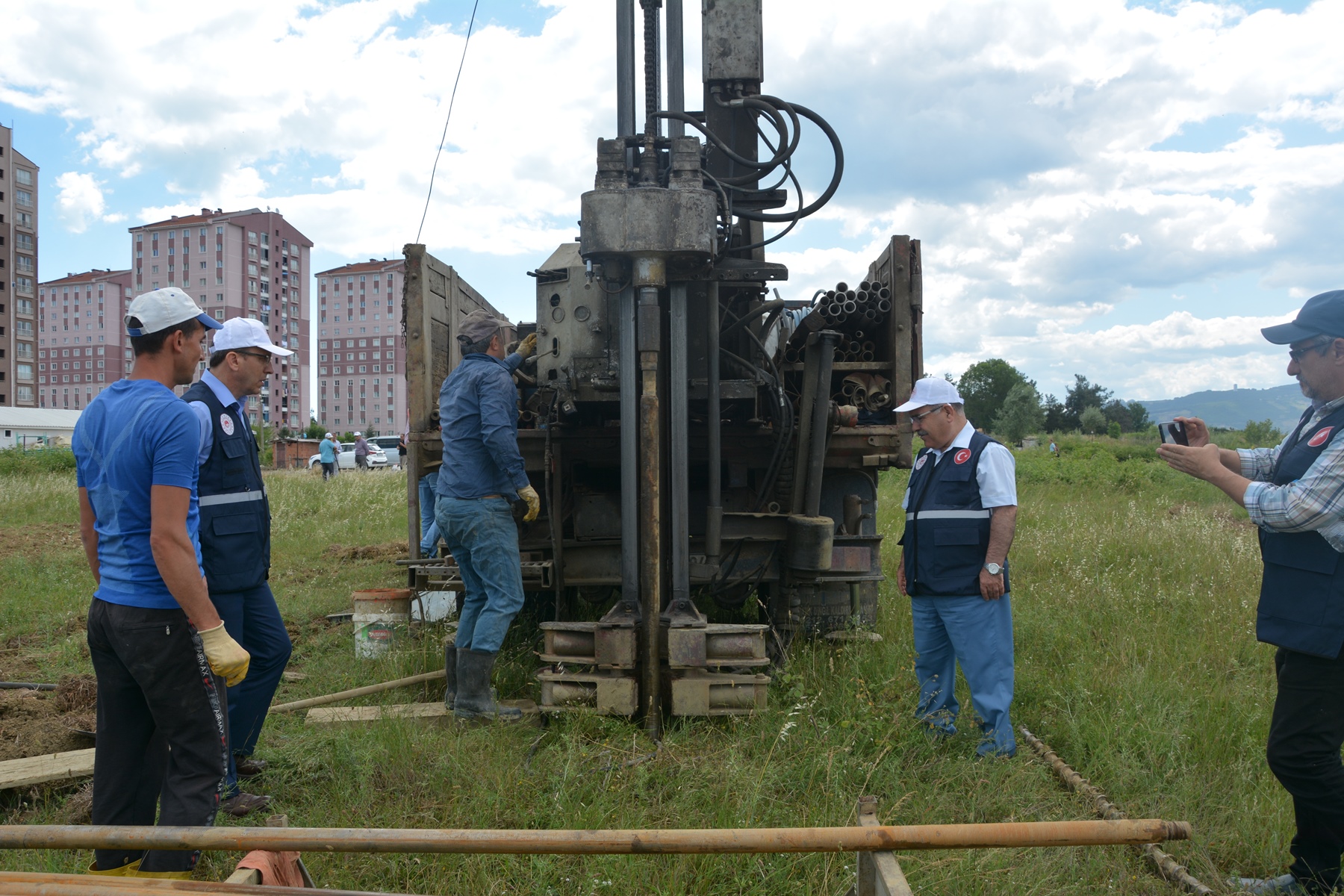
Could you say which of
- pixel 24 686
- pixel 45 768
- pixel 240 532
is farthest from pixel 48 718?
pixel 240 532

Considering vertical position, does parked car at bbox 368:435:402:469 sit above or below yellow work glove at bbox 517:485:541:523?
above

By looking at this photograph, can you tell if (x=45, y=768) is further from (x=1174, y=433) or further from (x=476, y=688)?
(x=1174, y=433)

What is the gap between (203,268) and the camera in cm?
8294

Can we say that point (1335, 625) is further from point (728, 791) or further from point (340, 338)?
point (340, 338)

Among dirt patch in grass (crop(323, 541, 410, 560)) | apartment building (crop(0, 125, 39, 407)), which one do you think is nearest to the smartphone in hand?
dirt patch in grass (crop(323, 541, 410, 560))

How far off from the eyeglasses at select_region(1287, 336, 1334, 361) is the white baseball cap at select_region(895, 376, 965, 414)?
52.5 inches

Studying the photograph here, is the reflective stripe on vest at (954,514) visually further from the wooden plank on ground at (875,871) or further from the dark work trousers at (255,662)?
the dark work trousers at (255,662)

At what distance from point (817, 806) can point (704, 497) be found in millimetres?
2576

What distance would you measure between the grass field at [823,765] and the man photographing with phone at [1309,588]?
0.35 metres

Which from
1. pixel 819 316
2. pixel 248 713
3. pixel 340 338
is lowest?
pixel 248 713

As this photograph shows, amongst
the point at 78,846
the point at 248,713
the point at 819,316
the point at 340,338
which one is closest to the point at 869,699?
the point at 819,316

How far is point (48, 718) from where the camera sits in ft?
14.6

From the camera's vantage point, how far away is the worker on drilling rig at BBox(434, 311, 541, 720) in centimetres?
449

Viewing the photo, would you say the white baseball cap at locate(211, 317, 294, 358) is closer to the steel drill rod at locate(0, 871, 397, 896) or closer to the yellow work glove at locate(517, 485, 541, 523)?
the yellow work glove at locate(517, 485, 541, 523)
